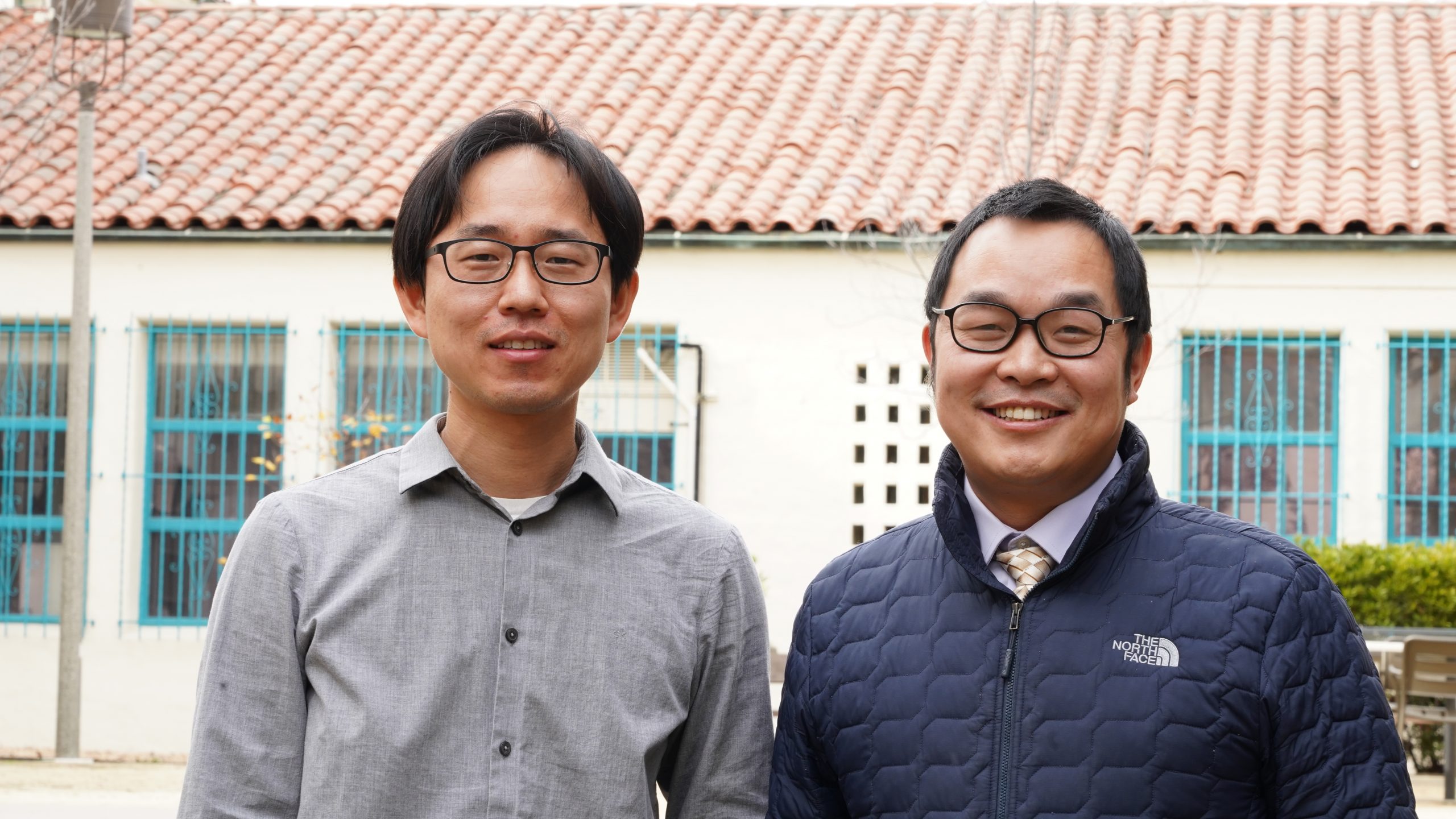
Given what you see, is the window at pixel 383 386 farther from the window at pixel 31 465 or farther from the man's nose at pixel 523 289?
the man's nose at pixel 523 289

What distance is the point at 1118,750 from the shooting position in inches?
84.5

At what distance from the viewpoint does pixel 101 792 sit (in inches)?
301

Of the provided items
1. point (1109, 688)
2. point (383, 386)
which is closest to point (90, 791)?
point (383, 386)

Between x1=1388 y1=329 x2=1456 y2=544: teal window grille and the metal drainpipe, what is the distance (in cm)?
449

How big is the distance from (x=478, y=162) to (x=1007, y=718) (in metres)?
1.17

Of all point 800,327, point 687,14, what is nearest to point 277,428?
point 800,327

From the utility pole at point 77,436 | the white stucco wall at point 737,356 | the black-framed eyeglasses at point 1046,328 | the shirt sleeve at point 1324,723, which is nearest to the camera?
the shirt sleeve at point 1324,723

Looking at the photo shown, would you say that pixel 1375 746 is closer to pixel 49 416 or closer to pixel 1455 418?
pixel 1455 418

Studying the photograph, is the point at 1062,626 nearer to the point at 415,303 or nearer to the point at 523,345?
the point at 523,345

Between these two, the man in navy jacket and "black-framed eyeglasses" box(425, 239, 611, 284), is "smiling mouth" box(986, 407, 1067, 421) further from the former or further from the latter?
"black-framed eyeglasses" box(425, 239, 611, 284)

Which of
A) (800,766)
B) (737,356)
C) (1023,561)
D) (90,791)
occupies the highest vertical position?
(737,356)

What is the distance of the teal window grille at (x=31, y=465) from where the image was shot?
10.5m

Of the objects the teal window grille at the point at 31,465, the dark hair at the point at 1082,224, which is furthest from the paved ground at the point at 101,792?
the dark hair at the point at 1082,224

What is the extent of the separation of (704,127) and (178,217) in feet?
13.1
